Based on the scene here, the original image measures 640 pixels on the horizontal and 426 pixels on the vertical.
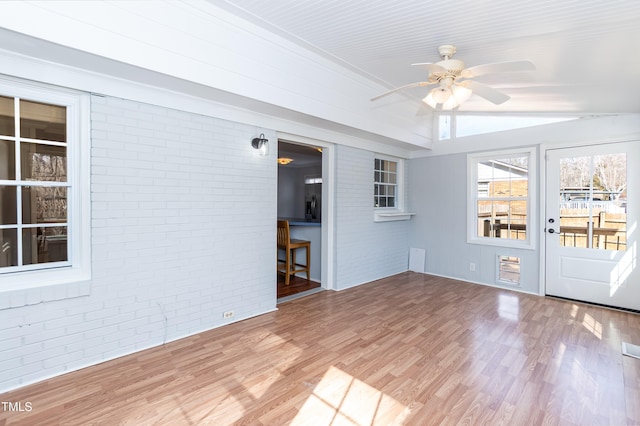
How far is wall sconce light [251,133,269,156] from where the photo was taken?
3.56 metres

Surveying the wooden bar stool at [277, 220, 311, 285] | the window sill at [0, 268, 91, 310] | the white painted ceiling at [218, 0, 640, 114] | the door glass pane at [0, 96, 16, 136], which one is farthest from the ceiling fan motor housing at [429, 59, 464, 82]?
the window sill at [0, 268, 91, 310]

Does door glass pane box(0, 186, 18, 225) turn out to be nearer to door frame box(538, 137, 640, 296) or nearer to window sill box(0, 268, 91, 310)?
window sill box(0, 268, 91, 310)

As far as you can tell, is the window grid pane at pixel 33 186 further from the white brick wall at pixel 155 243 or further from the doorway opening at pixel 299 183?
the doorway opening at pixel 299 183

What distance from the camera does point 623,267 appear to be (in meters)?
3.94

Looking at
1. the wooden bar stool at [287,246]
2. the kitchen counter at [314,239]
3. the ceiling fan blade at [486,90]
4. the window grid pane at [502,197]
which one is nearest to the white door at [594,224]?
the window grid pane at [502,197]

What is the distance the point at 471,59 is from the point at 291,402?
139 inches

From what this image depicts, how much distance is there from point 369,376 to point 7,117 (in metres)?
3.38

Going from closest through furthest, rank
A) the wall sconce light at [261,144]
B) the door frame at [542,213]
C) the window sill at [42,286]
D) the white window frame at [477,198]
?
the window sill at [42,286], the wall sconce light at [261,144], the door frame at [542,213], the white window frame at [477,198]

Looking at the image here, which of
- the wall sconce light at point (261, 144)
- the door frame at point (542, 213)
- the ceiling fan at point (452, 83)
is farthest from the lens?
the door frame at point (542, 213)

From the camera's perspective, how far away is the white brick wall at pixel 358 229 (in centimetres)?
473

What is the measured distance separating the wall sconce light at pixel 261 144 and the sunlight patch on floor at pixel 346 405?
2.48 m

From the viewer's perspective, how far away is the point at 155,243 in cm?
288

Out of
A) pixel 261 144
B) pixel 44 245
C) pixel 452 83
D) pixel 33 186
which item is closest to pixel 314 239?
pixel 261 144

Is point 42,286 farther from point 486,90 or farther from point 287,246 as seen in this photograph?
point 486,90
